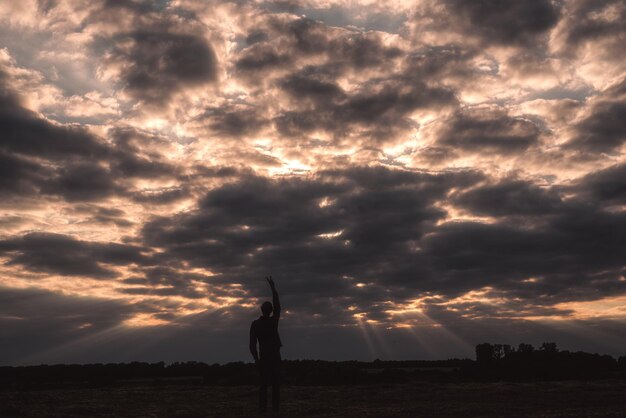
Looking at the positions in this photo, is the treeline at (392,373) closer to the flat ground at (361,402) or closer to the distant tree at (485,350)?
the distant tree at (485,350)

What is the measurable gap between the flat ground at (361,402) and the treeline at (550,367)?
12896mm

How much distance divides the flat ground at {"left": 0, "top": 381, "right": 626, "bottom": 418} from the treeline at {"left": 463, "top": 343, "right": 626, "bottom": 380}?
12.9 m

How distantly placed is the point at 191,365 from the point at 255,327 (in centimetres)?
5494

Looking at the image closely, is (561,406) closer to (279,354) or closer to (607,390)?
(607,390)

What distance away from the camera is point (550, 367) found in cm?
4584

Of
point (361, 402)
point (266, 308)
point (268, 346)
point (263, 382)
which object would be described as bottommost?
point (361, 402)

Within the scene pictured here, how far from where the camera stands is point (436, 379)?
130 ft

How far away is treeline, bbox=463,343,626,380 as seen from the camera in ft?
143

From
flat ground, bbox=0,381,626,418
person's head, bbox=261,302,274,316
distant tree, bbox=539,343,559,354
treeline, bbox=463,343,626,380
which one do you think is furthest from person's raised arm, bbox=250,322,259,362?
distant tree, bbox=539,343,559,354

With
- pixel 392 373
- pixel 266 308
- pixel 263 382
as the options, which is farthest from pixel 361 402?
pixel 392 373

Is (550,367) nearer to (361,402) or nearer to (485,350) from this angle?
(485,350)

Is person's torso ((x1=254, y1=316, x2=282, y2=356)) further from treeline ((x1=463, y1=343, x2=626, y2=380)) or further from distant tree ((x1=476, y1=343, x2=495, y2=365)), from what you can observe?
distant tree ((x1=476, y1=343, x2=495, y2=365))

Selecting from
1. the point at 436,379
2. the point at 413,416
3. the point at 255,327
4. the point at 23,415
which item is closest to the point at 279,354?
the point at 255,327

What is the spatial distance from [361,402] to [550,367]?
2878cm
